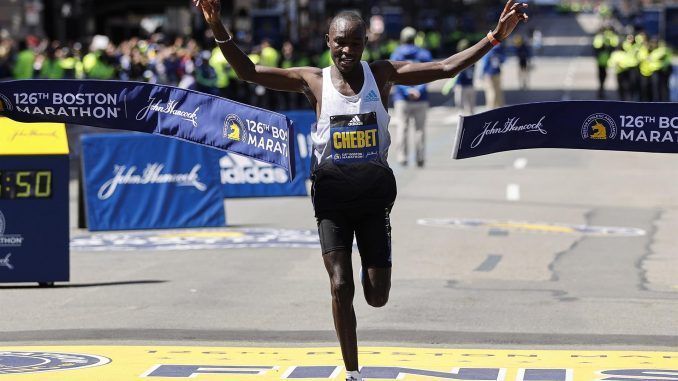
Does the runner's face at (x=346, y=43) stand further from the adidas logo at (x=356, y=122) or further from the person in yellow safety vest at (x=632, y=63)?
the person in yellow safety vest at (x=632, y=63)

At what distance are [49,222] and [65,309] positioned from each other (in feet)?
3.93

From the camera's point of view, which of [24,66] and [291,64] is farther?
[291,64]

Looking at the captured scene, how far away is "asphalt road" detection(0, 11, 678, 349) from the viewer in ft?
33.6

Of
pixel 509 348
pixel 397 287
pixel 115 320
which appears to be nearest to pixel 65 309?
pixel 115 320

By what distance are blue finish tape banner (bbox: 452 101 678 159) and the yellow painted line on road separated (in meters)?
1.22

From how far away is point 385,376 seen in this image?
841 centimetres

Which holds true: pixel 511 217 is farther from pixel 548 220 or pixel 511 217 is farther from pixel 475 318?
pixel 475 318

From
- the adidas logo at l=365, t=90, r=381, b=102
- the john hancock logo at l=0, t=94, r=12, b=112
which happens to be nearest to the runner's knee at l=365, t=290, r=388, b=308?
the adidas logo at l=365, t=90, r=381, b=102

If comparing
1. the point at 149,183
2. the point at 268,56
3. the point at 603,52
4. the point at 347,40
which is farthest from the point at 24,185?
the point at 603,52

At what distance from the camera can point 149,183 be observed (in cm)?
1730

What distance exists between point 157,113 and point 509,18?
6.79ft

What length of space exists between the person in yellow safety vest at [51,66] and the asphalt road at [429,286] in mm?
14513

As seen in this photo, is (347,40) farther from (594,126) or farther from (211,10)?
(594,126)

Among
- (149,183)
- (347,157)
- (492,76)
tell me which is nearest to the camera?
(347,157)
